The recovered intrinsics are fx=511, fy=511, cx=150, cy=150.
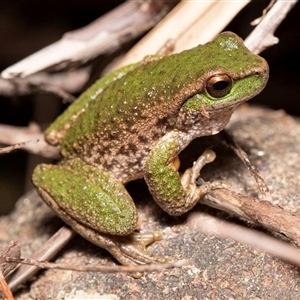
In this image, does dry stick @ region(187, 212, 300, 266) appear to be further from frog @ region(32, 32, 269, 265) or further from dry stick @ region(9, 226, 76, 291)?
dry stick @ region(9, 226, 76, 291)

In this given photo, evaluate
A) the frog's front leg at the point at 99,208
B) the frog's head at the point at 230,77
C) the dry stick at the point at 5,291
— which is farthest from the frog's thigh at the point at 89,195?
the frog's head at the point at 230,77

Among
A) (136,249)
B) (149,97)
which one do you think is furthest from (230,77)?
(136,249)

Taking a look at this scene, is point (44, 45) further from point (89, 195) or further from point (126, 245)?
point (126, 245)

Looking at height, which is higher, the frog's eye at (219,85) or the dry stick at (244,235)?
the frog's eye at (219,85)

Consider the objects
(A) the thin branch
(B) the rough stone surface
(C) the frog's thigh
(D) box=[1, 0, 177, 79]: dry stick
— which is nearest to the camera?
(B) the rough stone surface

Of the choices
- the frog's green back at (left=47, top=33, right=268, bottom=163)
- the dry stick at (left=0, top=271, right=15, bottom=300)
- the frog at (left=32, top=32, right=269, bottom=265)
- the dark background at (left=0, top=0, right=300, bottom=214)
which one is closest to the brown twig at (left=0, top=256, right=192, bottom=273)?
the dry stick at (left=0, top=271, right=15, bottom=300)

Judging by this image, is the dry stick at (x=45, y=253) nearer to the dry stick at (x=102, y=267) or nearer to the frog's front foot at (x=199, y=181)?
the dry stick at (x=102, y=267)

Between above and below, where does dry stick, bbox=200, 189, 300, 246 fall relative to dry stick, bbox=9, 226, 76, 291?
below
